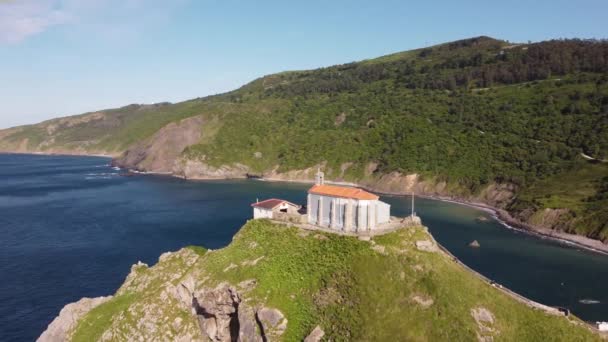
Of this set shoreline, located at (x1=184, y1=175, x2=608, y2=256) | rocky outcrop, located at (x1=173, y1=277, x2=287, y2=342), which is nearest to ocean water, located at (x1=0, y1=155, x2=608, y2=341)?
shoreline, located at (x1=184, y1=175, x2=608, y2=256)

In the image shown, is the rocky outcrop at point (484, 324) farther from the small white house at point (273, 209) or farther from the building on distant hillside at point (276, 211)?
the small white house at point (273, 209)

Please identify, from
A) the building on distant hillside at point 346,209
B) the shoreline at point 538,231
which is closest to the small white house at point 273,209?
the building on distant hillside at point 346,209

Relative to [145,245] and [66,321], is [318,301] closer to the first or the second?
[66,321]

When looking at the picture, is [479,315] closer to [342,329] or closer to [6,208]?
[342,329]

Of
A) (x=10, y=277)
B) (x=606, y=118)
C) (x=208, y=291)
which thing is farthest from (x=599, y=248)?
(x=10, y=277)

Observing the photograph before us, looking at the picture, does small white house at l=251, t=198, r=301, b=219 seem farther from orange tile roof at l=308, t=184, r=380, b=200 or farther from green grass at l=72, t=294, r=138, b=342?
green grass at l=72, t=294, r=138, b=342
